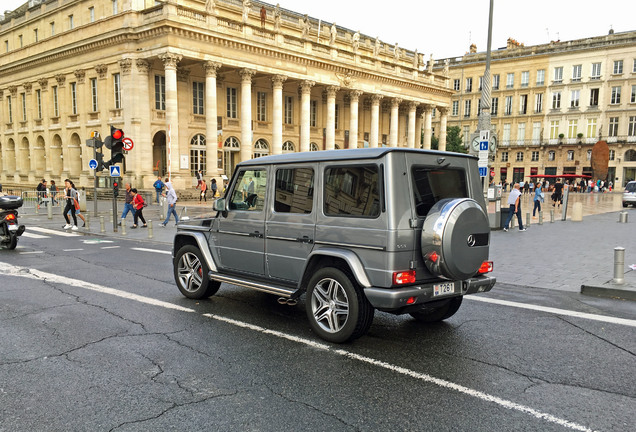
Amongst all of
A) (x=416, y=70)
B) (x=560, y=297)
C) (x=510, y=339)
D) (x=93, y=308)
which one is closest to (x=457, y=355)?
(x=510, y=339)

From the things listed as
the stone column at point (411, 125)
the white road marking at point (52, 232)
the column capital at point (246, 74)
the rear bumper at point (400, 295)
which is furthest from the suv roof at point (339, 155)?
the stone column at point (411, 125)

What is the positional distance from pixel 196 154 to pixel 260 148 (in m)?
6.75

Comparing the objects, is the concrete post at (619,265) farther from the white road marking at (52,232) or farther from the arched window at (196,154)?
the arched window at (196,154)

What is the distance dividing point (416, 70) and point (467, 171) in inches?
1978

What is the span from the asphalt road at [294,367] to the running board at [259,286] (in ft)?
1.43

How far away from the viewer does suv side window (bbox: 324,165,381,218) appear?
4965 millimetres

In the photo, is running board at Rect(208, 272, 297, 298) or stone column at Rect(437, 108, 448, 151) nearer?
running board at Rect(208, 272, 297, 298)

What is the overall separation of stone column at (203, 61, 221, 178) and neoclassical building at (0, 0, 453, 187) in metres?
0.08

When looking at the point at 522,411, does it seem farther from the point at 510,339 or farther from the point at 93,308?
the point at 93,308

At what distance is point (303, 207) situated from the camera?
564cm

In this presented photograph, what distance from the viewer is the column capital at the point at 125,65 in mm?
33500

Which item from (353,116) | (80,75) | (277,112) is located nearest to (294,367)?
(277,112)

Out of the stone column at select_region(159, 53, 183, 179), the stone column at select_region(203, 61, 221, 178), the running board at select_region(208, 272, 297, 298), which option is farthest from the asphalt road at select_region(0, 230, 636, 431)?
the stone column at select_region(203, 61, 221, 178)

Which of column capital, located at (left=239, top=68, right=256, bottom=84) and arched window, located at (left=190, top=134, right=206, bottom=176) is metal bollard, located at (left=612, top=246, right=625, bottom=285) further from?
arched window, located at (left=190, top=134, right=206, bottom=176)
